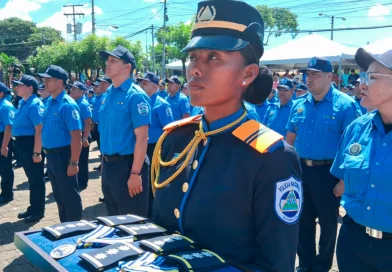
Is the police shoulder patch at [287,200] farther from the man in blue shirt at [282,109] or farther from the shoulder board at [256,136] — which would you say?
the man in blue shirt at [282,109]

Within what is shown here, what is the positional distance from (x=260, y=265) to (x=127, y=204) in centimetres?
255

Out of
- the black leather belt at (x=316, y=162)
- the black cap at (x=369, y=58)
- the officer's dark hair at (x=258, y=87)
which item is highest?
the black cap at (x=369, y=58)

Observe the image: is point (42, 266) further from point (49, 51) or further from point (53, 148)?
point (49, 51)

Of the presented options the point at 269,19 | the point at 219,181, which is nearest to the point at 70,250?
the point at 219,181

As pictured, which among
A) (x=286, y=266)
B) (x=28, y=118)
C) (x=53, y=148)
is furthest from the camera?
(x=28, y=118)

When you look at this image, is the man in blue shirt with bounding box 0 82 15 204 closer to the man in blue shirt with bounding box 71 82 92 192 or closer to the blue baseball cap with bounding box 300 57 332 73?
the man in blue shirt with bounding box 71 82 92 192

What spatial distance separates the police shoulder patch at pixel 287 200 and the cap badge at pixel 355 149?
4.24 feet

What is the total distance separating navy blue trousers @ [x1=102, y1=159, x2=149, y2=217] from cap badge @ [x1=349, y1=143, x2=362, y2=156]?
2014 mm

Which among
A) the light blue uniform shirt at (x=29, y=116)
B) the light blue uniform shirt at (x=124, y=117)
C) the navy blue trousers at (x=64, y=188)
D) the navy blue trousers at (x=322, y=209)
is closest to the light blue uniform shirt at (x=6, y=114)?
the light blue uniform shirt at (x=29, y=116)

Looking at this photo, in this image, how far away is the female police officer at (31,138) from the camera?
536 cm

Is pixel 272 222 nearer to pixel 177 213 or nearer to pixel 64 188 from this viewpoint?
pixel 177 213

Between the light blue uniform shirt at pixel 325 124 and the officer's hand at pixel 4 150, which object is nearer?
the light blue uniform shirt at pixel 325 124

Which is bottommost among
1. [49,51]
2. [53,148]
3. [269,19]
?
[53,148]

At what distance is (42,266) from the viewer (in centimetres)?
119
